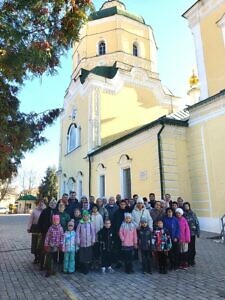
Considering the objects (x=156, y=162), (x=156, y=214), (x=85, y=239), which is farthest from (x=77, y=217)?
(x=156, y=162)

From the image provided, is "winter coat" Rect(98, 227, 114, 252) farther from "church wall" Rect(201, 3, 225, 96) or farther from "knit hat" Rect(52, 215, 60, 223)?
"church wall" Rect(201, 3, 225, 96)

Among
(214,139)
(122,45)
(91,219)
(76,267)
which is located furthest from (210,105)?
(122,45)

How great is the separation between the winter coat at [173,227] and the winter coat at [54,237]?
8.53 ft

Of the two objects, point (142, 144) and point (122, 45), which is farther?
point (122, 45)

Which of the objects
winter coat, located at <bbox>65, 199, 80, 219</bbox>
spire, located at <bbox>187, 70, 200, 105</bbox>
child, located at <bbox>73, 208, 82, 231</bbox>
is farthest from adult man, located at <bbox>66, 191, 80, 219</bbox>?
spire, located at <bbox>187, 70, 200, 105</bbox>

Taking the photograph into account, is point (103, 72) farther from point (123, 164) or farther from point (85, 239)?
point (85, 239)

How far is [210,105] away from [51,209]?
9.56 m

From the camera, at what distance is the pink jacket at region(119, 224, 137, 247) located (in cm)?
688

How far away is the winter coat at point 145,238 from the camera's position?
684 cm

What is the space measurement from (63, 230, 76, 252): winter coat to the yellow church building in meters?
4.46

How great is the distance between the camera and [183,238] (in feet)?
23.0

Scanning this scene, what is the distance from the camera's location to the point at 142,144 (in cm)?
1590

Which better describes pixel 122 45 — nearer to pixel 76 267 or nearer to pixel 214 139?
pixel 214 139

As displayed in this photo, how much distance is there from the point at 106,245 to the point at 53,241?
1299 mm
